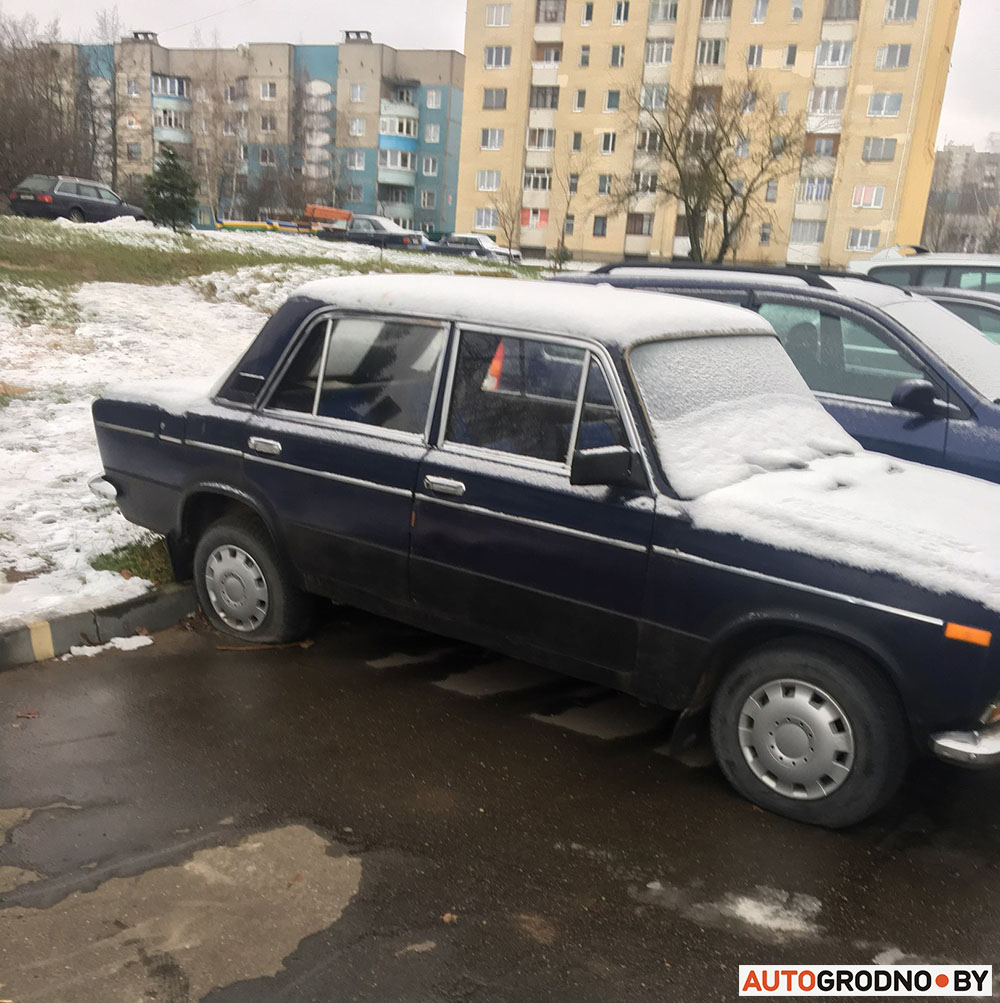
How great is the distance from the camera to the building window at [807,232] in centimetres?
5519

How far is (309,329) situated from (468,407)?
1027mm

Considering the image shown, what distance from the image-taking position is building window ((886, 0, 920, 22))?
51.4 m

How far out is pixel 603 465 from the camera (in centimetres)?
346

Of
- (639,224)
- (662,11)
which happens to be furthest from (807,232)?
(662,11)

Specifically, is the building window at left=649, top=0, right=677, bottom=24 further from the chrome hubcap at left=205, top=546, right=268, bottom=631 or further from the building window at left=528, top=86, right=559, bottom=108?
the chrome hubcap at left=205, top=546, right=268, bottom=631

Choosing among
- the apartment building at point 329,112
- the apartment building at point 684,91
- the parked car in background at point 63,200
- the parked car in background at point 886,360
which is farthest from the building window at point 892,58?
the parked car in background at point 886,360

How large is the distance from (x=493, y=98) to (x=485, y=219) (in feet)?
25.2

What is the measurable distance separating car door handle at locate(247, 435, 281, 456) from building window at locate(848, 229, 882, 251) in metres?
56.3

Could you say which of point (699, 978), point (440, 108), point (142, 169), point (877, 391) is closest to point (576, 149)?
point (440, 108)

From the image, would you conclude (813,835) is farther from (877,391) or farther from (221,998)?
(877,391)

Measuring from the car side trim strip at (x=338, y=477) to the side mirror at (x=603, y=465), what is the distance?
0.94 metres

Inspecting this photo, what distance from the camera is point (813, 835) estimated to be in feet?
11.2

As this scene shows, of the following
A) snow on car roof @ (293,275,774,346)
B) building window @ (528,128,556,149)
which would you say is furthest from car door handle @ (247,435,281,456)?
building window @ (528,128,556,149)

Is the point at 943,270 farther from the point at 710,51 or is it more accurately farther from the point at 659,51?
the point at 659,51
